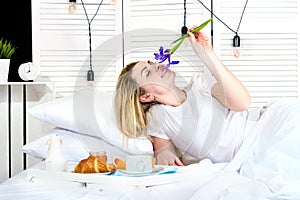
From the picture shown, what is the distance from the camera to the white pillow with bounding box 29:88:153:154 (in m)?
2.41

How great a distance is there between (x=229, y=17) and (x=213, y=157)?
45.9 inches

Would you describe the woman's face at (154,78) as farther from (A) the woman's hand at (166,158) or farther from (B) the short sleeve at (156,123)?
(A) the woman's hand at (166,158)

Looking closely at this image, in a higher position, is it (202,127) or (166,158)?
(202,127)

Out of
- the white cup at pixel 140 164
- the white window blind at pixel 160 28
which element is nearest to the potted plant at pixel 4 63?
the white window blind at pixel 160 28

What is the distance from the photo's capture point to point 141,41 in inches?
130

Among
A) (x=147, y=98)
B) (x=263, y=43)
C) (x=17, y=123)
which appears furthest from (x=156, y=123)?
(x=263, y=43)

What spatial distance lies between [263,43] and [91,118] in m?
1.29

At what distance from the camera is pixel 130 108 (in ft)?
7.96

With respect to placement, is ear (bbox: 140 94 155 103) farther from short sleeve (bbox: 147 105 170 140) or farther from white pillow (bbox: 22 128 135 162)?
white pillow (bbox: 22 128 135 162)

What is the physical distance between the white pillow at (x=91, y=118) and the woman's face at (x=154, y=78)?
21 cm

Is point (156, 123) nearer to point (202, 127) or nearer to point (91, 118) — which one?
point (202, 127)

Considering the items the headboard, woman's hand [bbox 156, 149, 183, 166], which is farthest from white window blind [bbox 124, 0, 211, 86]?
woman's hand [bbox 156, 149, 183, 166]

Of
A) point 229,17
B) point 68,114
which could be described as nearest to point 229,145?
point 68,114

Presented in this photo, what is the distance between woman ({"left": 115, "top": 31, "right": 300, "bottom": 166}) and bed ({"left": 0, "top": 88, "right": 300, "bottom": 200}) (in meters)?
0.09
